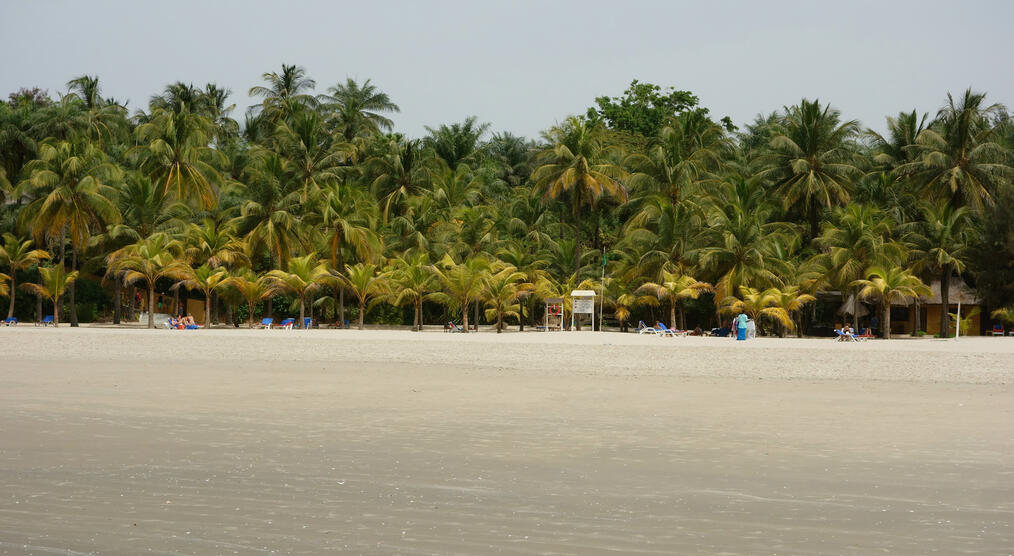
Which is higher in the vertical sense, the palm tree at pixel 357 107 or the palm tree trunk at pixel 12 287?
the palm tree at pixel 357 107

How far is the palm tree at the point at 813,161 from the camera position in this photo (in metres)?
40.4

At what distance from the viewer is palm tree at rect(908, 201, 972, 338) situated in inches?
1395

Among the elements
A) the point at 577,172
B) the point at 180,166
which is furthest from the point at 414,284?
the point at 180,166

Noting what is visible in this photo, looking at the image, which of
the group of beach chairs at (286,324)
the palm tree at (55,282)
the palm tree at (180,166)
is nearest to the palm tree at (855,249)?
the group of beach chairs at (286,324)

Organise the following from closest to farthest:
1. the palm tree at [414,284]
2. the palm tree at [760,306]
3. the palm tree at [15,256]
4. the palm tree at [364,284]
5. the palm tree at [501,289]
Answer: the palm tree at [760,306], the palm tree at [501,289], the palm tree at [414,284], the palm tree at [364,284], the palm tree at [15,256]

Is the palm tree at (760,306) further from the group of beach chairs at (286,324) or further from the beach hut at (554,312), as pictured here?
the group of beach chairs at (286,324)

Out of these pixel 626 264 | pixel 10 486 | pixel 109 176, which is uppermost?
pixel 109 176

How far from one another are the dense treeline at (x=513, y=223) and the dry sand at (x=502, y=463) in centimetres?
1792

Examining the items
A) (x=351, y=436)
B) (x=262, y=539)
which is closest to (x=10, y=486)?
(x=262, y=539)

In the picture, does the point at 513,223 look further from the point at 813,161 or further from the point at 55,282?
the point at 55,282

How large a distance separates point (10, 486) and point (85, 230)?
108 feet

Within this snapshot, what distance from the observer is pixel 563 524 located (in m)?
5.78

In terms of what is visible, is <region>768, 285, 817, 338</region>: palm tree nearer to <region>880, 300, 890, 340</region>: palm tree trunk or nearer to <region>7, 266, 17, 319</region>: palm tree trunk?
<region>880, 300, 890, 340</region>: palm tree trunk

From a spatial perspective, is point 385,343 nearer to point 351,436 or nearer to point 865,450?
point 351,436
